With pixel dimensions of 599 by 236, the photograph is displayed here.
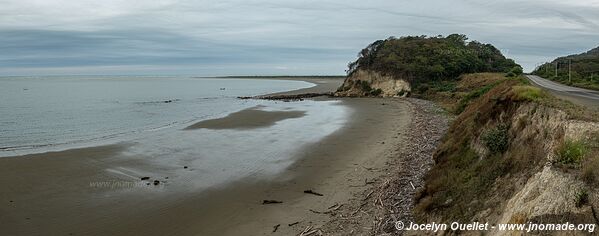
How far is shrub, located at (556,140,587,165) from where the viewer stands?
6.20m

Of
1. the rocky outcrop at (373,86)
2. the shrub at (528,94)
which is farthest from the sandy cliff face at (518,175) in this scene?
the rocky outcrop at (373,86)

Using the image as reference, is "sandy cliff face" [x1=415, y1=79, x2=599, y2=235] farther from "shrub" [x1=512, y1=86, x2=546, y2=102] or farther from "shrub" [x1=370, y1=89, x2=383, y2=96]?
"shrub" [x1=370, y1=89, x2=383, y2=96]

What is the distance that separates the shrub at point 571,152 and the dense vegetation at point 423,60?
49402 millimetres

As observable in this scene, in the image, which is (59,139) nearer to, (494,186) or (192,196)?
Answer: (192,196)

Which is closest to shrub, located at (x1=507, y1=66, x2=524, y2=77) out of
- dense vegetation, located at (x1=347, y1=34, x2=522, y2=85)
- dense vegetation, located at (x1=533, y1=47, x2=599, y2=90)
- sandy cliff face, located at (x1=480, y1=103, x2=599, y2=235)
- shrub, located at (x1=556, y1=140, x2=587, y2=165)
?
dense vegetation, located at (x1=347, y1=34, x2=522, y2=85)

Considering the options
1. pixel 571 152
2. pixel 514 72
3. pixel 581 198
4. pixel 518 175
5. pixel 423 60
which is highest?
pixel 423 60

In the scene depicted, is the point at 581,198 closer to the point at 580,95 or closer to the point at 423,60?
the point at 580,95

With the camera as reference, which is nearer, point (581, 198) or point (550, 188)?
point (581, 198)

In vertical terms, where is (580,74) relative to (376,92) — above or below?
above

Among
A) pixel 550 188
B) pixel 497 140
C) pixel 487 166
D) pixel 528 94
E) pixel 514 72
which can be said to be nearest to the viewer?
pixel 550 188

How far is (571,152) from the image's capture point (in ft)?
20.8

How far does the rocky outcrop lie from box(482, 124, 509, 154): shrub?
4453 cm

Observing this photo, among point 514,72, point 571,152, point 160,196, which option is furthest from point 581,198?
point 514,72

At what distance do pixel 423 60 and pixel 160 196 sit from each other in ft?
168
